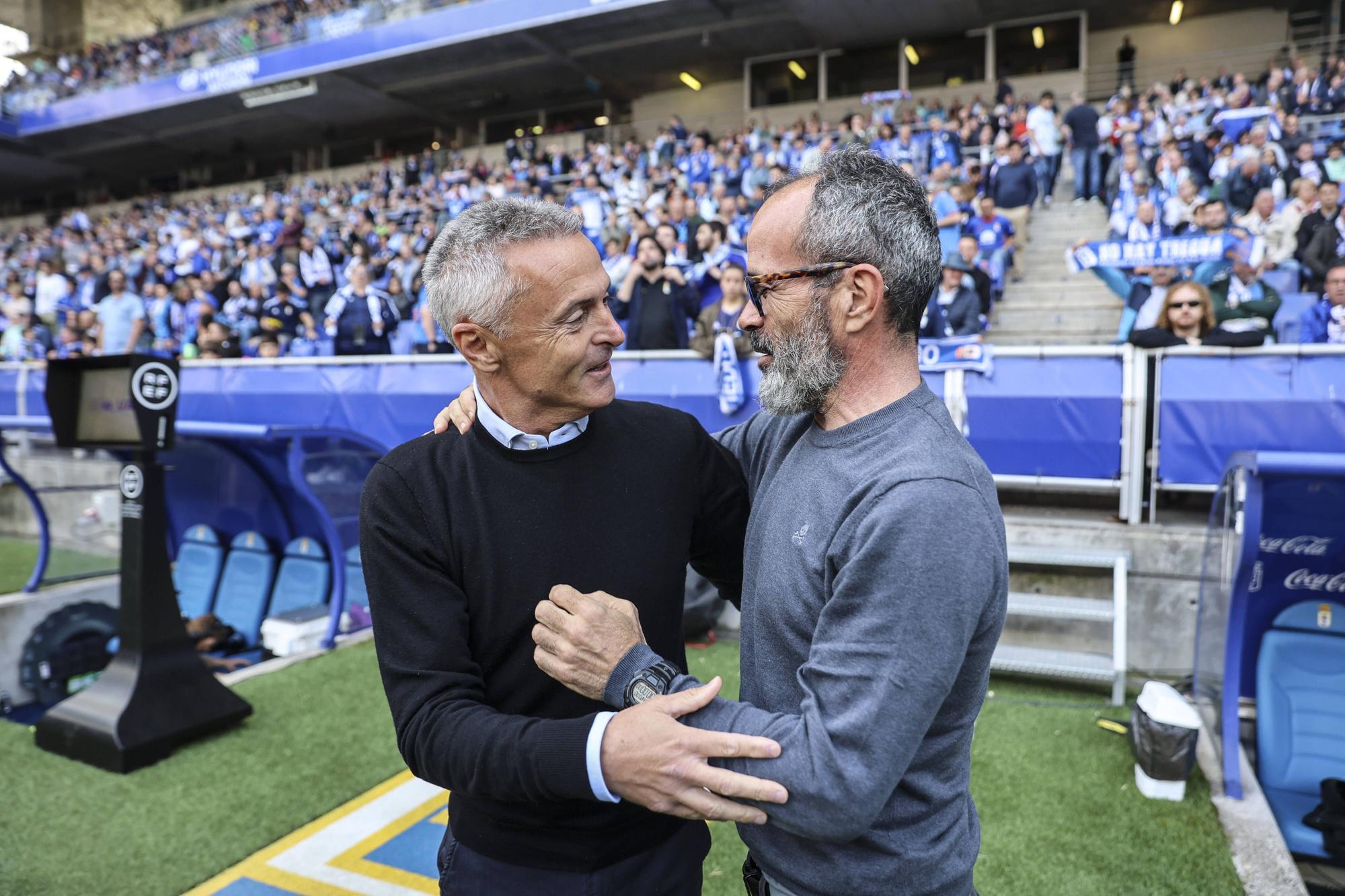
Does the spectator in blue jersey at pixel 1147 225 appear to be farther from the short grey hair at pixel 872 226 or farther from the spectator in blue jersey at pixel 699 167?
the short grey hair at pixel 872 226

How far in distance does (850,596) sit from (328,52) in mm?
Result: 28045

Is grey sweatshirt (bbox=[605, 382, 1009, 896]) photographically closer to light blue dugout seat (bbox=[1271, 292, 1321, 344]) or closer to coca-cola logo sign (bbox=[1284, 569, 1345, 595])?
coca-cola logo sign (bbox=[1284, 569, 1345, 595])

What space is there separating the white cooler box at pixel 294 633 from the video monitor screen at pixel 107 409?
229 centimetres

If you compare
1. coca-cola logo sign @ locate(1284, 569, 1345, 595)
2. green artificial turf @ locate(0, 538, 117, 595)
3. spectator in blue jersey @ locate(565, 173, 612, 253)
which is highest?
spectator in blue jersey @ locate(565, 173, 612, 253)

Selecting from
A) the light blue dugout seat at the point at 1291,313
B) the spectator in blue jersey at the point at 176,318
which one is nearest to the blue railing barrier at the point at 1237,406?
the light blue dugout seat at the point at 1291,313

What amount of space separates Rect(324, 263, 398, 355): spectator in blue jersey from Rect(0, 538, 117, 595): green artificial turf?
10.6 feet

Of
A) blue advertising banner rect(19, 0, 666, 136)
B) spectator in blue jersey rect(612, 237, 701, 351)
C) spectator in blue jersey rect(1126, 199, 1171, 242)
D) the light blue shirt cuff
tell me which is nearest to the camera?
the light blue shirt cuff

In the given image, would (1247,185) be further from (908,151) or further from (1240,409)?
(1240,409)

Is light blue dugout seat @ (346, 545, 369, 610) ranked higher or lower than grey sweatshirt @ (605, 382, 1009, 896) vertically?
lower

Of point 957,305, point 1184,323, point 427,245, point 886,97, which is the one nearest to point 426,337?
point 957,305

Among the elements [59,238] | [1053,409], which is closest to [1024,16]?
[1053,409]

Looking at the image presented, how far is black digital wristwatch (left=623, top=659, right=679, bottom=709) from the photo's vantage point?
1.44 metres

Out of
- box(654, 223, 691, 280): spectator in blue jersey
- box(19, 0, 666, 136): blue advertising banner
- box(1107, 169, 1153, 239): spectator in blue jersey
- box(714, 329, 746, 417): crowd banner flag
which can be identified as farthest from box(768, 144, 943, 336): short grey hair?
box(19, 0, 666, 136): blue advertising banner

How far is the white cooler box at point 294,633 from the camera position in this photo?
6422 millimetres
